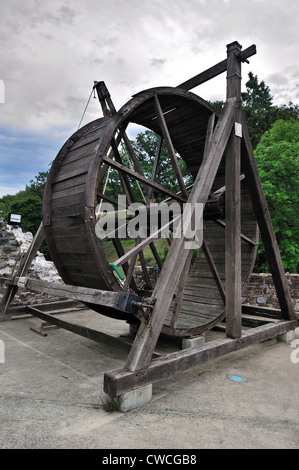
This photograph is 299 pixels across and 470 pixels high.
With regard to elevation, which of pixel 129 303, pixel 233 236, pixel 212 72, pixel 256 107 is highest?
pixel 256 107

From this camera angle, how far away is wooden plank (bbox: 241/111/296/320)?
4.01m

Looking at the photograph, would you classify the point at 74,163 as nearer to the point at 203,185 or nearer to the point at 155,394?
the point at 203,185

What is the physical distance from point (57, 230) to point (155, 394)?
2.09 metres

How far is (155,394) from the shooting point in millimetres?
2691

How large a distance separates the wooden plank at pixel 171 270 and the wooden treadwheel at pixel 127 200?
338 millimetres

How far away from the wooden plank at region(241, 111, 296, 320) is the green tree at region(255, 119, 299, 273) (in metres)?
5.33

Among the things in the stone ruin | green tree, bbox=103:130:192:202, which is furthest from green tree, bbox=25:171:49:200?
the stone ruin

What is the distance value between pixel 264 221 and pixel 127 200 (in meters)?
1.88

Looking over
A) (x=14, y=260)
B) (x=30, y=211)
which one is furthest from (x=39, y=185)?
(x=14, y=260)

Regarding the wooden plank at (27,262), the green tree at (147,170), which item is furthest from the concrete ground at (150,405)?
the green tree at (147,170)

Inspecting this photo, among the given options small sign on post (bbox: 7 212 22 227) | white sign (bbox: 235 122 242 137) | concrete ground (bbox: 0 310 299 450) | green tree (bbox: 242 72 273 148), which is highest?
green tree (bbox: 242 72 273 148)

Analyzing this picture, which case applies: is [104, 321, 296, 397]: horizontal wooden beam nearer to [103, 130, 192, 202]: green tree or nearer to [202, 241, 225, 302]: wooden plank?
[202, 241, 225, 302]: wooden plank

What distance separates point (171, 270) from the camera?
9.15ft

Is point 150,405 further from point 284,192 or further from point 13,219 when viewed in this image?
point 284,192
